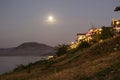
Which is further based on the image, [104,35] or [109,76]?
[104,35]

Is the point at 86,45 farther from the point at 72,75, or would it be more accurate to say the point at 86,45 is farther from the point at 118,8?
the point at 72,75

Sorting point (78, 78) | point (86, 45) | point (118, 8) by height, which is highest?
point (118, 8)

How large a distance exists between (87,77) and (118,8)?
24.4 meters

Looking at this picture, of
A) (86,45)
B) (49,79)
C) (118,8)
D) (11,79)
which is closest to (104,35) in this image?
(86,45)

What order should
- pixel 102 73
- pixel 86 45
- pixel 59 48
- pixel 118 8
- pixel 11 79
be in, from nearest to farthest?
pixel 102 73 < pixel 11 79 < pixel 118 8 < pixel 86 45 < pixel 59 48

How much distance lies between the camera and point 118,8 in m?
39.7

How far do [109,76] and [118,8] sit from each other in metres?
25.3

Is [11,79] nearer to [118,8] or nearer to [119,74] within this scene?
[119,74]

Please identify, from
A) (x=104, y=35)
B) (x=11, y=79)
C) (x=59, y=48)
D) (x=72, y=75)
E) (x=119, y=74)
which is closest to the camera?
(x=119, y=74)

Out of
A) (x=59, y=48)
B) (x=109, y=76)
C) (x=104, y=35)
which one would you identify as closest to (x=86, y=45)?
(x=104, y=35)

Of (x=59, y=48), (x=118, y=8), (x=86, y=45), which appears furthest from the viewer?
(x=59, y=48)

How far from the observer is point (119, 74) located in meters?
15.8

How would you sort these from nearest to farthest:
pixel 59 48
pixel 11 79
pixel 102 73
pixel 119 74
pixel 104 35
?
1. pixel 119 74
2. pixel 102 73
3. pixel 11 79
4. pixel 104 35
5. pixel 59 48

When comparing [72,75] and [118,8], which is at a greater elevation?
[118,8]
